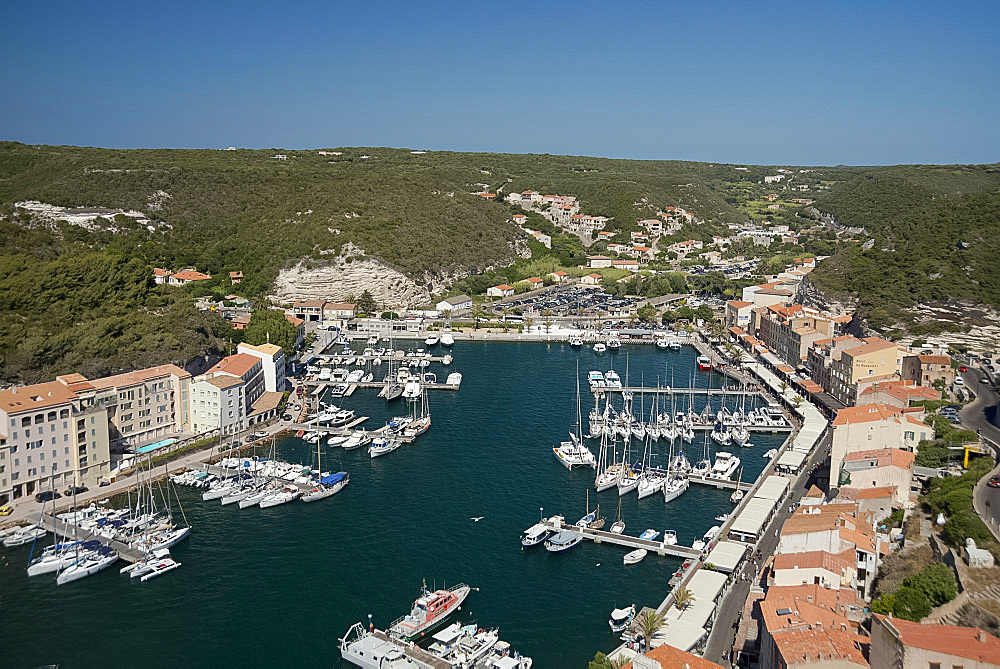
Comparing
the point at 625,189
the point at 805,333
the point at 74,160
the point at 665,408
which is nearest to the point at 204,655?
the point at 665,408

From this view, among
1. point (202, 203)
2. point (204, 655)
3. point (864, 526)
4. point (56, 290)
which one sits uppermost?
point (202, 203)

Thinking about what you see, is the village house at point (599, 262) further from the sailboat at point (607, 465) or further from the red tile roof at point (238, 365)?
the red tile roof at point (238, 365)

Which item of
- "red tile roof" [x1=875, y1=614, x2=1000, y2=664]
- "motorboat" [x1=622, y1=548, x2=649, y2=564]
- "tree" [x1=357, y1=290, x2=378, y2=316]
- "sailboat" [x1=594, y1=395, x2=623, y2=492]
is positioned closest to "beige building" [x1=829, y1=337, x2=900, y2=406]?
"sailboat" [x1=594, y1=395, x2=623, y2=492]

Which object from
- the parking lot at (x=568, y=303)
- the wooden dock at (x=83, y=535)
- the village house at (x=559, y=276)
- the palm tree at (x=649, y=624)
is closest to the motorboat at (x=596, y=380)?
the parking lot at (x=568, y=303)

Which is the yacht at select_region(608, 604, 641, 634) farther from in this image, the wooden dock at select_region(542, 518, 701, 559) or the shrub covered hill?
the shrub covered hill

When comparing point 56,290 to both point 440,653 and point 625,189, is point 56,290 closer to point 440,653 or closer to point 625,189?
point 440,653

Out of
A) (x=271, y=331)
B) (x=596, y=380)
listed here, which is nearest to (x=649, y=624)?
(x=596, y=380)
